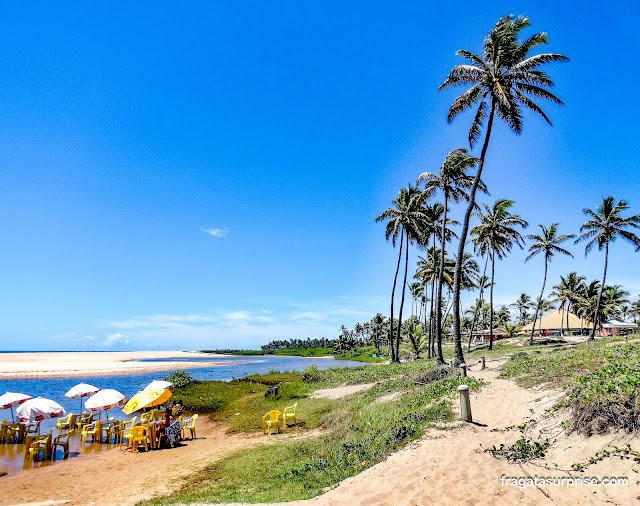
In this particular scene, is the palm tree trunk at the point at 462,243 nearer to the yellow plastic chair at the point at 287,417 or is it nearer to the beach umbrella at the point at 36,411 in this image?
the yellow plastic chair at the point at 287,417

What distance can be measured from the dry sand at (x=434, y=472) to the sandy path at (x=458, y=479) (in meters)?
0.02

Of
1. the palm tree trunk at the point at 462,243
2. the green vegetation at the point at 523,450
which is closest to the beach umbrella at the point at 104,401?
the green vegetation at the point at 523,450

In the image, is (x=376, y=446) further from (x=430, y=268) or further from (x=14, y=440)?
(x=430, y=268)

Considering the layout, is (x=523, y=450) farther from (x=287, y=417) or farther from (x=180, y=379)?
(x=180, y=379)

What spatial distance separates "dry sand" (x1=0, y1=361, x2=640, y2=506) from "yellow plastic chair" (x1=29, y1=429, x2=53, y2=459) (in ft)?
4.15

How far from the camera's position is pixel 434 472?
293 inches

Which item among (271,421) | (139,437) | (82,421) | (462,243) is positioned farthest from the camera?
(462,243)

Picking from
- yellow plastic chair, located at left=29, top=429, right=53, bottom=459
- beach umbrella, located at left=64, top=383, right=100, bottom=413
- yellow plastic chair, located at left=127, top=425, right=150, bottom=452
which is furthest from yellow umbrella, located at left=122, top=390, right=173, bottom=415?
beach umbrella, located at left=64, top=383, right=100, bottom=413

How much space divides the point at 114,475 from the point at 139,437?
120 inches

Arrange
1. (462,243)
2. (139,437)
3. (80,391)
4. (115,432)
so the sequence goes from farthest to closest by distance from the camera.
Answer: (462,243)
(80,391)
(115,432)
(139,437)

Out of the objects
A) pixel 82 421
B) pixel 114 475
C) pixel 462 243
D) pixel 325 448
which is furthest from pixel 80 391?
pixel 462 243

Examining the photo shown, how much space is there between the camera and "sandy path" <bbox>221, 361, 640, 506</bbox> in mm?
6301

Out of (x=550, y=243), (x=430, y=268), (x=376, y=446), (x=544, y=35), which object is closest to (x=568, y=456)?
(x=376, y=446)

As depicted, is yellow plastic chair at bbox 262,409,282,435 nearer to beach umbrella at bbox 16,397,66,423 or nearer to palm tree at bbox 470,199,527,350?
beach umbrella at bbox 16,397,66,423
